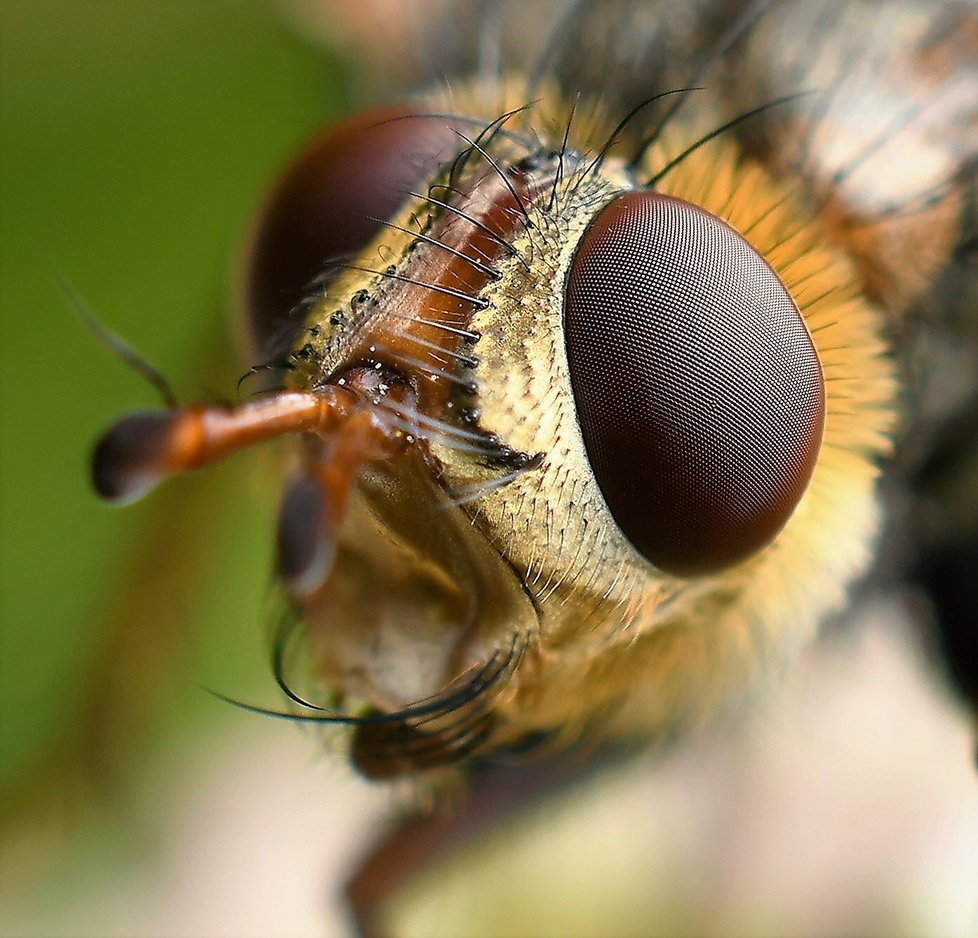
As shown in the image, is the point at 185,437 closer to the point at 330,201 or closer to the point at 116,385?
the point at 330,201

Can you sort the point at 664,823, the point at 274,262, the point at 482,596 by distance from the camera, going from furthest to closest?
the point at 664,823
the point at 274,262
the point at 482,596

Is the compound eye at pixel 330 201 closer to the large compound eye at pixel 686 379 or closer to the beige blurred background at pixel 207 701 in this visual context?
the large compound eye at pixel 686 379

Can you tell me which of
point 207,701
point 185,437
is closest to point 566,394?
point 185,437

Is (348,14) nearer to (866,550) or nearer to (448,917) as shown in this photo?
(866,550)

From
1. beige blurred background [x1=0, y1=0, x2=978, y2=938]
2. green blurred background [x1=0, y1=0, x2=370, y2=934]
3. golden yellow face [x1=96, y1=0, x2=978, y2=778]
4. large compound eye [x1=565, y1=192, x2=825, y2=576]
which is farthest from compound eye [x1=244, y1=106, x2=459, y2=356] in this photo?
green blurred background [x1=0, y1=0, x2=370, y2=934]

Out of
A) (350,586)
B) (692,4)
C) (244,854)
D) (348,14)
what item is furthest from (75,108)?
(350,586)

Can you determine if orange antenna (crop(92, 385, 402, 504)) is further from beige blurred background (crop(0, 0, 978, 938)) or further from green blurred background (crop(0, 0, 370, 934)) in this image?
green blurred background (crop(0, 0, 370, 934))

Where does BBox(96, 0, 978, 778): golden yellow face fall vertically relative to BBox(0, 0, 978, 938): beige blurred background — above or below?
above
